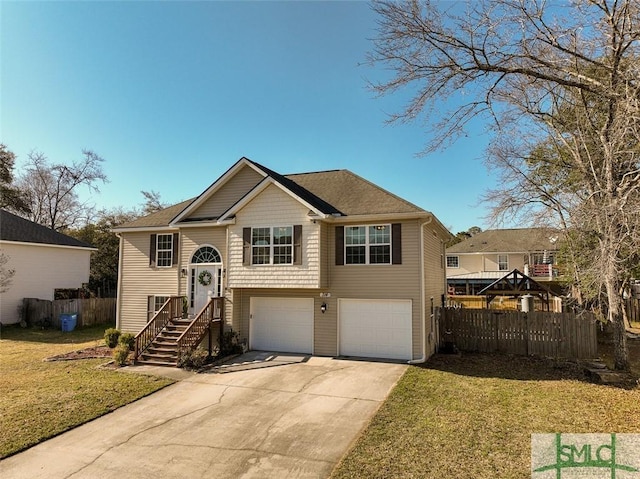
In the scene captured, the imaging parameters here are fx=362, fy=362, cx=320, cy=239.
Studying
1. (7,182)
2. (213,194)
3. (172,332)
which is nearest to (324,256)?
(213,194)

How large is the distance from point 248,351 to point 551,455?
10.3m

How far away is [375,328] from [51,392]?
9450 millimetres

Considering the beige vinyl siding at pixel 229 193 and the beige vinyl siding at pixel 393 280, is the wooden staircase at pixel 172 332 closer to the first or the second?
the beige vinyl siding at pixel 229 193

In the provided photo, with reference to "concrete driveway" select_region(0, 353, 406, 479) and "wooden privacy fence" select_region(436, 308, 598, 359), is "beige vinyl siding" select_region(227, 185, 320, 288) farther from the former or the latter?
"wooden privacy fence" select_region(436, 308, 598, 359)

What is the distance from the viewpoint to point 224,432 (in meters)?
6.88

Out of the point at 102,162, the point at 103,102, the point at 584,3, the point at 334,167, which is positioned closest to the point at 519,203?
the point at 334,167

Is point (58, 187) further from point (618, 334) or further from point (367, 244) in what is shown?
point (618, 334)

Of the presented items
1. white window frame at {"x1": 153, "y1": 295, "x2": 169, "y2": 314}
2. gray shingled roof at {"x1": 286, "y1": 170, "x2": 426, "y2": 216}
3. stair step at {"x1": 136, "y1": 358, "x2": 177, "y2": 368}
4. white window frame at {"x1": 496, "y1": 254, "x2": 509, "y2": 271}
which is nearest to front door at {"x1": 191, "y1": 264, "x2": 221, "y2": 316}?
white window frame at {"x1": 153, "y1": 295, "x2": 169, "y2": 314}

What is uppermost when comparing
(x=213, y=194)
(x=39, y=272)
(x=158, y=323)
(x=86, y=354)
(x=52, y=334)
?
(x=213, y=194)

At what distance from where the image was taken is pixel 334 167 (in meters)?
16.7

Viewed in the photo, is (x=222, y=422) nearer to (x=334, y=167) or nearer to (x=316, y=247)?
(x=316, y=247)

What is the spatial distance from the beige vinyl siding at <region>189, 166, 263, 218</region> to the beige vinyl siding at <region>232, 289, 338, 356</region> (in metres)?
3.47

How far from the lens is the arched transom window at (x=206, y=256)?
14445mm

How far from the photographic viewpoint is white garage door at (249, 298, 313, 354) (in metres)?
13.5
